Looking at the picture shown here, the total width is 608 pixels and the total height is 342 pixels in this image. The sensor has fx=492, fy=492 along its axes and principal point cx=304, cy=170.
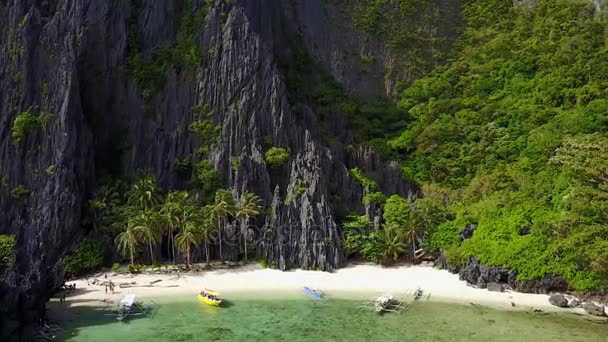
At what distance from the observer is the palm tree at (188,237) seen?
169ft

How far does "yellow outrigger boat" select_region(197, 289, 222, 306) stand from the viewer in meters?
40.3

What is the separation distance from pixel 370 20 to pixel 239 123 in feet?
122

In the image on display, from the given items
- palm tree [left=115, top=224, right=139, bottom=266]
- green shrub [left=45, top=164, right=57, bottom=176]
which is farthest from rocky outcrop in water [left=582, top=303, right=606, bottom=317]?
green shrub [left=45, top=164, right=57, bottom=176]

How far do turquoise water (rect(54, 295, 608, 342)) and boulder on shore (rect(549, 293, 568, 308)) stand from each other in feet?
7.35

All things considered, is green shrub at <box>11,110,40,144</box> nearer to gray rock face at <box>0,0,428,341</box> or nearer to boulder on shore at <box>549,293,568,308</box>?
gray rock face at <box>0,0,428,341</box>

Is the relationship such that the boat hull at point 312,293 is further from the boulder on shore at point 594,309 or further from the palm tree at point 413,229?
the boulder on shore at point 594,309

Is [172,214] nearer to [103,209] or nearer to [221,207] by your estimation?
[221,207]

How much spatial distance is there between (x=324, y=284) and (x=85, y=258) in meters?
25.6

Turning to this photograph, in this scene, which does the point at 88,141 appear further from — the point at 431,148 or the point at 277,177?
the point at 431,148

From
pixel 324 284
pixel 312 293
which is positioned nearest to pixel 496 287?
pixel 324 284

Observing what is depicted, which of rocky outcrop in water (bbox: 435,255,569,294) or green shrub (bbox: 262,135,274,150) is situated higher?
green shrub (bbox: 262,135,274,150)

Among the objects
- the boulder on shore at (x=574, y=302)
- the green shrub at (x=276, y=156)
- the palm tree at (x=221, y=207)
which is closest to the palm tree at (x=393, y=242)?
the green shrub at (x=276, y=156)

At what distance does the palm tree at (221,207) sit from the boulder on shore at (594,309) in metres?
35.7

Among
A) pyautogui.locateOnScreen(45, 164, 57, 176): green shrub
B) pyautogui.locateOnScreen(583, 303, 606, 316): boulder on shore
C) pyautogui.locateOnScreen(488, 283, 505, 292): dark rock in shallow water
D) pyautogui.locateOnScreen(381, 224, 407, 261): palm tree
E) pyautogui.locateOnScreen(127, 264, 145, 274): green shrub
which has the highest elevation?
pyautogui.locateOnScreen(45, 164, 57, 176): green shrub
